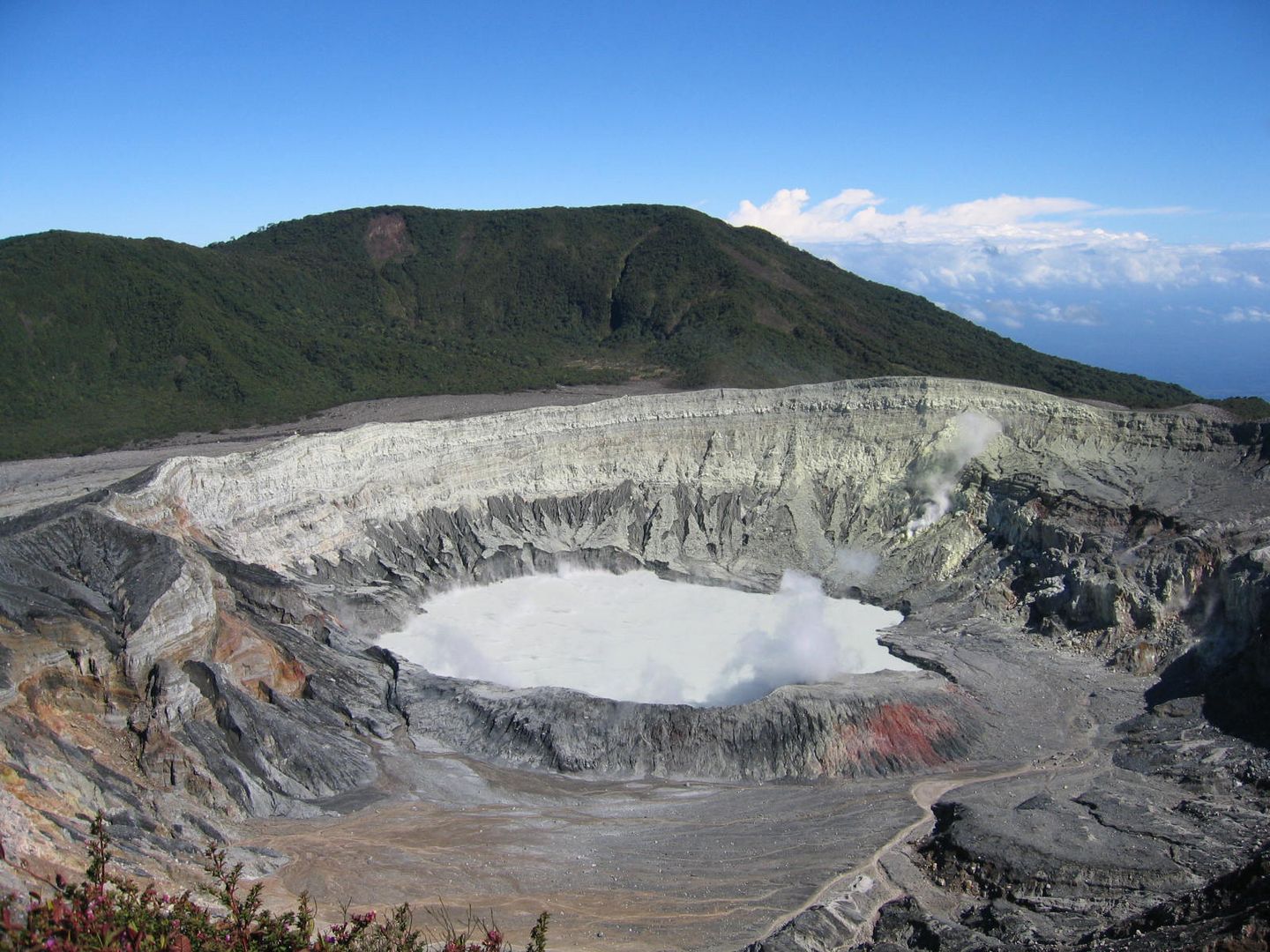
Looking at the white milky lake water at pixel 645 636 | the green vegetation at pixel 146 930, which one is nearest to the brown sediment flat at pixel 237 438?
the white milky lake water at pixel 645 636

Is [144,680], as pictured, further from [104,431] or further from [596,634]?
[104,431]

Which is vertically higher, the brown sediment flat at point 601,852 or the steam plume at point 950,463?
the steam plume at point 950,463

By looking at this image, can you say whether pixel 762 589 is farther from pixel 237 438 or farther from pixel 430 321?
pixel 430 321

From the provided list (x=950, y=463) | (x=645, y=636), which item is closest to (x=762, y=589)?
(x=645, y=636)

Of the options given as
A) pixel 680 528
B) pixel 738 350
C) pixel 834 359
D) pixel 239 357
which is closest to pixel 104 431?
pixel 239 357

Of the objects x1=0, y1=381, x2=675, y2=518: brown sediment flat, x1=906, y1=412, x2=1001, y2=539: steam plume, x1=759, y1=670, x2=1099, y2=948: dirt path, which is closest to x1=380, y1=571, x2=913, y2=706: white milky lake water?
x1=759, y1=670, x2=1099, y2=948: dirt path

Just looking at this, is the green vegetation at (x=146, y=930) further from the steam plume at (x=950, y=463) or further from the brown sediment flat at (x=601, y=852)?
the steam plume at (x=950, y=463)

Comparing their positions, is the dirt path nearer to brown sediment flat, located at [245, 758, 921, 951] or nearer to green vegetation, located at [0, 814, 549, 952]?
brown sediment flat, located at [245, 758, 921, 951]
